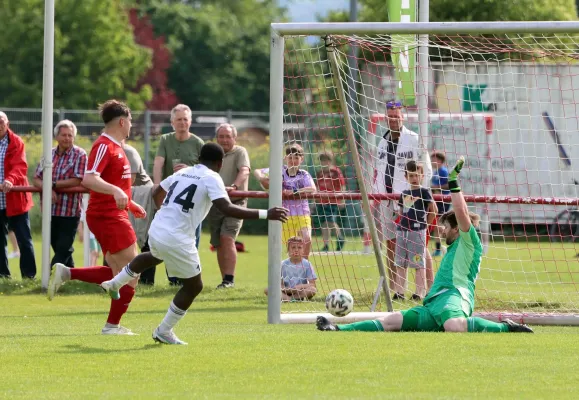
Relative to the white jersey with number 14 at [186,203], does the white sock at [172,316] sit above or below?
below

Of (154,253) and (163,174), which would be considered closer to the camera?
(154,253)

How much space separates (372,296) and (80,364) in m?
5.51

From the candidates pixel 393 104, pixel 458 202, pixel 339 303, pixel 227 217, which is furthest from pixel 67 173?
pixel 458 202

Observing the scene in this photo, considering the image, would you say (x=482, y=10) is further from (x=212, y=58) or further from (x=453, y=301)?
(x=212, y=58)

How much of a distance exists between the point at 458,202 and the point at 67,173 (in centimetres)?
677

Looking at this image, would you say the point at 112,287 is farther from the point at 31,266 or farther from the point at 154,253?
the point at 31,266

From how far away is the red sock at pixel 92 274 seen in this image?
35.4 ft

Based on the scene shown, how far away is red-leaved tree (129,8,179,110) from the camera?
6319cm

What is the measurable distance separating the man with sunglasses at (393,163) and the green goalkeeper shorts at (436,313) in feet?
10.2

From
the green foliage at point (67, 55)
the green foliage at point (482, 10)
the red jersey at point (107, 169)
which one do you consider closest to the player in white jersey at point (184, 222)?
the red jersey at point (107, 169)

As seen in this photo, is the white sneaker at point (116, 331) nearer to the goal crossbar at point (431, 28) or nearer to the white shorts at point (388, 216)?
the goal crossbar at point (431, 28)

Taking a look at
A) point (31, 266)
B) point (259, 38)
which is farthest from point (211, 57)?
point (31, 266)

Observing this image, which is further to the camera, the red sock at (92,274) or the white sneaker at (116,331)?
the red sock at (92,274)

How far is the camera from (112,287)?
9.96m
